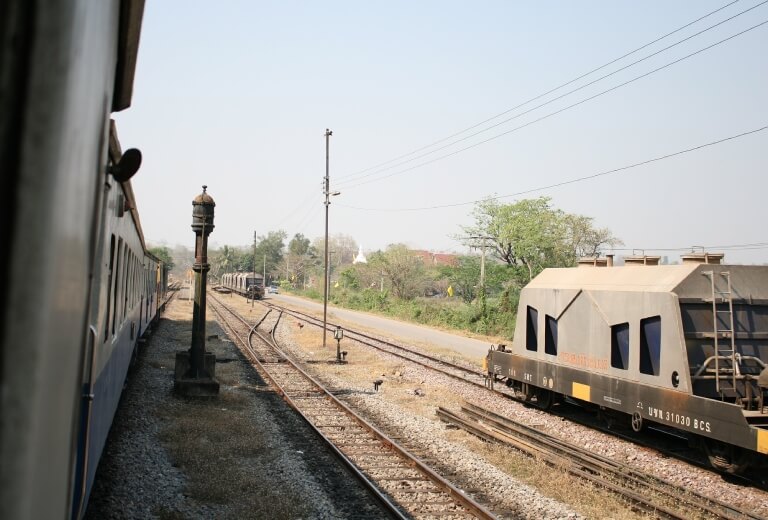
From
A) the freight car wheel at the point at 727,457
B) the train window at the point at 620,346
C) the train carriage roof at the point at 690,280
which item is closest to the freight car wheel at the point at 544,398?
the train window at the point at 620,346

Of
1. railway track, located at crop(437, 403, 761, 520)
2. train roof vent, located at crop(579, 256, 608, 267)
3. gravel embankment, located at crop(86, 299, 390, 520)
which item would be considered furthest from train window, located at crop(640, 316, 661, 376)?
gravel embankment, located at crop(86, 299, 390, 520)

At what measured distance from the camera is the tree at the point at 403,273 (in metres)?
58.9

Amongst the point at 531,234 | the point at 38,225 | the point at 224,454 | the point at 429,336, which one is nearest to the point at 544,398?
the point at 224,454

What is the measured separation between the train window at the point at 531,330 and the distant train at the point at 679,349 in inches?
45.8

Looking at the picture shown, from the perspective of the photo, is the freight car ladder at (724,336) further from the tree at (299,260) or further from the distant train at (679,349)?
the tree at (299,260)

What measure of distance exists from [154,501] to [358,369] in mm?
12123

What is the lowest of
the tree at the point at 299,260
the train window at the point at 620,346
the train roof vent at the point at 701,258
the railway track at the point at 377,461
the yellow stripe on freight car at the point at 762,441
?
the railway track at the point at 377,461

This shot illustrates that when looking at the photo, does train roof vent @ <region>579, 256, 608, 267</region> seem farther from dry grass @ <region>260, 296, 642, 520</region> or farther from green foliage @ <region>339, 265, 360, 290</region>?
green foliage @ <region>339, 265, 360, 290</region>

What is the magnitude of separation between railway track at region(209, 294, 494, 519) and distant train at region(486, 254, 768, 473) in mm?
3560

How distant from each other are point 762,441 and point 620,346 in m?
3.16

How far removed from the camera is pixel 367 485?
805 centimetres

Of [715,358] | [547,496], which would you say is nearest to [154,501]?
[547,496]

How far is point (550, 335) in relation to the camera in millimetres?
12945

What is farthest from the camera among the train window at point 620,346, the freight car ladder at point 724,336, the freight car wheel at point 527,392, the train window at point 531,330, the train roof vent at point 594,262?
the freight car wheel at point 527,392
